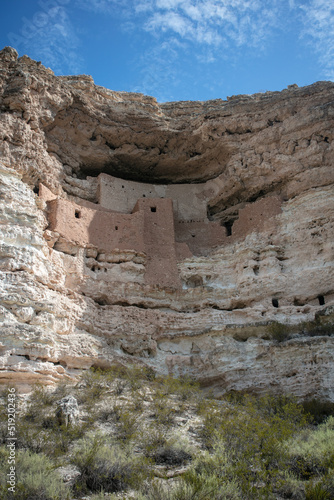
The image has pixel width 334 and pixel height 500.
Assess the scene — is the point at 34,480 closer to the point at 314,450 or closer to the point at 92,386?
the point at 314,450

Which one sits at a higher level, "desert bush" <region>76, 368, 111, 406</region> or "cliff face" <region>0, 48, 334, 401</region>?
"cliff face" <region>0, 48, 334, 401</region>

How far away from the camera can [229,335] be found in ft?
46.8

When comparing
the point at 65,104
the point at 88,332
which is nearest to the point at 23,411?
the point at 88,332

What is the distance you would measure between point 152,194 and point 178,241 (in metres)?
→ 2.37

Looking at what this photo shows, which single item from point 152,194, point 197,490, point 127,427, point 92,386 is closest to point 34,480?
point 197,490

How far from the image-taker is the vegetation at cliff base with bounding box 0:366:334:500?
7207 mm

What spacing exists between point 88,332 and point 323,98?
10869 millimetres

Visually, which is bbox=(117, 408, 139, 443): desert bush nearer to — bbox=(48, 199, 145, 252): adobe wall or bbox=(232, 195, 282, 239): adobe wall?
bbox=(48, 199, 145, 252): adobe wall

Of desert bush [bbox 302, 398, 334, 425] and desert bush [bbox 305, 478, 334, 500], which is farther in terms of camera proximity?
desert bush [bbox 302, 398, 334, 425]

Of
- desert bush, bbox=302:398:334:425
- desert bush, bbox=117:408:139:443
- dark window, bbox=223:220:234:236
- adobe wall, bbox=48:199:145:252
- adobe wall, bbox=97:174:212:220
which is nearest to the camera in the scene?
desert bush, bbox=117:408:139:443

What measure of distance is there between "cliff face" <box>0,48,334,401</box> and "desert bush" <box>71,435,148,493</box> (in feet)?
11.9

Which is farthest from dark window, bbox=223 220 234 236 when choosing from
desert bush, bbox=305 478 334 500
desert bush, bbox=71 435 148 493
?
desert bush, bbox=305 478 334 500

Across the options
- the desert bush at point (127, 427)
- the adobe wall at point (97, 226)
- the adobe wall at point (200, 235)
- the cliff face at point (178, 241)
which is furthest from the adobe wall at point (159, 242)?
the desert bush at point (127, 427)

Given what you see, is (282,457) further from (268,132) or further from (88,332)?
(268,132)
